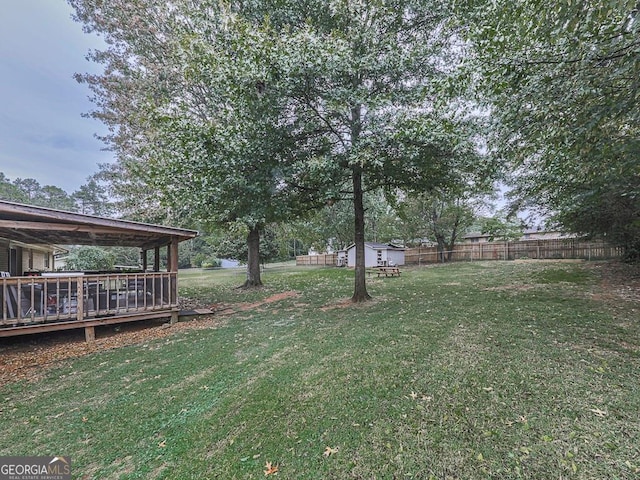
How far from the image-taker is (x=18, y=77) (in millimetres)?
15828

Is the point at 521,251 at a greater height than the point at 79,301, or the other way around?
the point at 521,251

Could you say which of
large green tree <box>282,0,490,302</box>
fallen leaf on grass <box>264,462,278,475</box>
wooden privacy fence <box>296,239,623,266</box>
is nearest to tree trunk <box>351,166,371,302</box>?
large green tree <box>282,0,490,302</box>

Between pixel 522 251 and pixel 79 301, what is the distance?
25.2 metres

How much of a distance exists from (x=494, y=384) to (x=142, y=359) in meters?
5.57

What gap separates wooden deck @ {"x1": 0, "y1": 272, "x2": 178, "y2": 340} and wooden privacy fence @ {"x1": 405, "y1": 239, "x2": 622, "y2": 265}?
2076 centimetres

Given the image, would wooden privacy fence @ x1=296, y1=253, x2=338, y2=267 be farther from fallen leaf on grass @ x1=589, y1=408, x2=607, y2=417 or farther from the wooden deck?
fallen leaf on grass @ x1=589, y1=408, x2=607, y2=417

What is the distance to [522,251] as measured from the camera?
830 inches

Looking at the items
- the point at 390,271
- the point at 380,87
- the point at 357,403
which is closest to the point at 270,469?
the point at 357,403

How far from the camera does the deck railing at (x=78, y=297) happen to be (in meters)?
5.69

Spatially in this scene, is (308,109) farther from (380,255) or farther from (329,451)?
(380,255)

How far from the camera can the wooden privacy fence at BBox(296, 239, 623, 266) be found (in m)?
17.6

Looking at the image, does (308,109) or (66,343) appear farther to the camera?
(308,109)

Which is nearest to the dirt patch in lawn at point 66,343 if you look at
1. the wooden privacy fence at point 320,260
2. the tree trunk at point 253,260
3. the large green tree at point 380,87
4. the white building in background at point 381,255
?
the tree trunk at point 253,260

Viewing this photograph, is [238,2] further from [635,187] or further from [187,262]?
[187,262]
